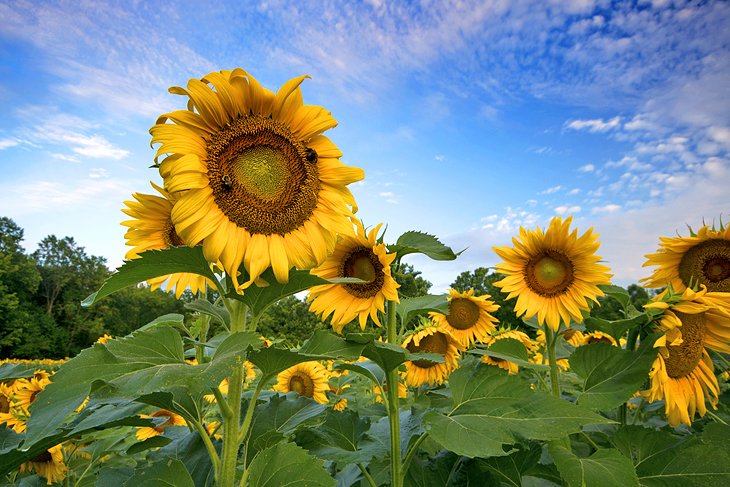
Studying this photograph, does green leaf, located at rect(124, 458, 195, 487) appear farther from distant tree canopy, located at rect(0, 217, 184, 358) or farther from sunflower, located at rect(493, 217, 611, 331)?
distant tree canopy, located at rect(0, 217, 184, 358)

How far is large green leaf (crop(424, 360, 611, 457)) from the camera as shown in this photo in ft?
5.09

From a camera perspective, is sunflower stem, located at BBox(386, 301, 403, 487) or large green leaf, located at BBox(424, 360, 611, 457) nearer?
large green leaf, located at BBox(424, 360, 611, 457)

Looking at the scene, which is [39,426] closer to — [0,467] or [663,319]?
[0,467]

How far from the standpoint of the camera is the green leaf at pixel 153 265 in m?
Answer: 1.49

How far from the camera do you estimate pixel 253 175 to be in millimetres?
1805

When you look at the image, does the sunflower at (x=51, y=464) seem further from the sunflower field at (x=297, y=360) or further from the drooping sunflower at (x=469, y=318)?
the drooping sunflower at (x=469, y=318)

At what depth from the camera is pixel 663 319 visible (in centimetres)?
206

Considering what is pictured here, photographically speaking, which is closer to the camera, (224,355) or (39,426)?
(39,426)

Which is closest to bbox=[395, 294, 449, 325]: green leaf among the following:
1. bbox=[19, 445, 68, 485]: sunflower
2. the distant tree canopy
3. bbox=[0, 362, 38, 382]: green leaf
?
bbox=[0, 362, 38, 382]: green leaf

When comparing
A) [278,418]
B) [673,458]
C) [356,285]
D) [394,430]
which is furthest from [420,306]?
[673,458]

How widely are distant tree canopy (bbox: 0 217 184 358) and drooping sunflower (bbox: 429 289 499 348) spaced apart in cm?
5423

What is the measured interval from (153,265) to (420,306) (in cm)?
124

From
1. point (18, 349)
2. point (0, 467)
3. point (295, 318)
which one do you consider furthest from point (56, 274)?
point (0, 467)

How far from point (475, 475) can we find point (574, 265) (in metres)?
1.46
